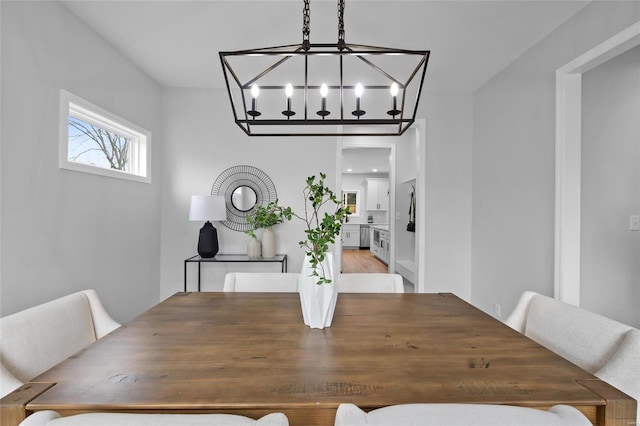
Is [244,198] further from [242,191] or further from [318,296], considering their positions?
[318,296]

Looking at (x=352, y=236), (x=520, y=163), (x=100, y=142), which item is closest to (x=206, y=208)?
(x=100, y=142)

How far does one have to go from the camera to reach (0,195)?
1.83 m

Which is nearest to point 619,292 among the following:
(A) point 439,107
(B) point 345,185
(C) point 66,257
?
(A) point 439,107

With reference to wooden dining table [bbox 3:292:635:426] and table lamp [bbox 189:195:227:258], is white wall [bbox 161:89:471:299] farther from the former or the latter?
wooden dining table [bbox 3:292:635:426]

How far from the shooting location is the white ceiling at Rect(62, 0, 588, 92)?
90.9 inches

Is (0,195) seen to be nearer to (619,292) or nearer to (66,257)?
(66,257)

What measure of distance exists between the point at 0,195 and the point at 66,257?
0.63 m

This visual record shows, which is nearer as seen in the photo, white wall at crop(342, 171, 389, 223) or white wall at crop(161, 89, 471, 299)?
white wall at crop(161, 89, 471, 299)

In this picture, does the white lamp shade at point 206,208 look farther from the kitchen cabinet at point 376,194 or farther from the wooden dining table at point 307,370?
the kitchen cabinet at point 376,194

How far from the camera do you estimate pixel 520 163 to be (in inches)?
117

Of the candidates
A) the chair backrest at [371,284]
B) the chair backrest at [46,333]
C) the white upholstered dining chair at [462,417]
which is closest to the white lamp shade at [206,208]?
the chair backrest at [46,333]

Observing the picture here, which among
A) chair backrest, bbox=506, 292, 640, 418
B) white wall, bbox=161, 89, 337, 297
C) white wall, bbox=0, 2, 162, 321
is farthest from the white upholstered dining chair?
white wall, bbox=161, 89, 337, 297

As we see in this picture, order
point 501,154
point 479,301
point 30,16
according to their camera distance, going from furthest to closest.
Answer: point 479,301
point 501,154
point 30,16

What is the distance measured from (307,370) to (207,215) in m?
2.73
